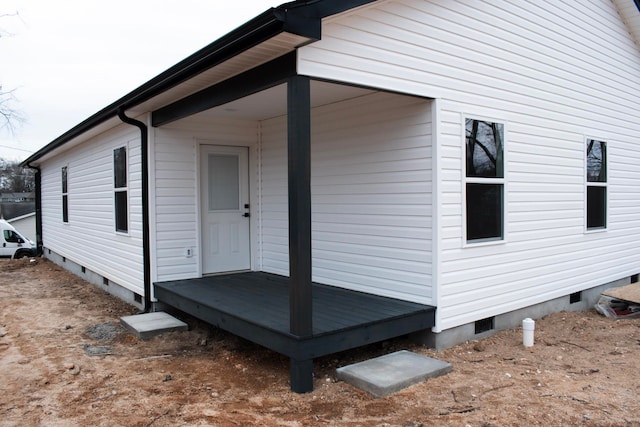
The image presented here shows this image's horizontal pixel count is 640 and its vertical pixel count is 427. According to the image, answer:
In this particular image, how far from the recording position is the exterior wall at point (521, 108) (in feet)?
15.2

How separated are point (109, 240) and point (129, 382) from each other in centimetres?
467

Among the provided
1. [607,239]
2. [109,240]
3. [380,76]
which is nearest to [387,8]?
[380,76]

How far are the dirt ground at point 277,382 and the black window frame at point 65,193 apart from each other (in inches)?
231

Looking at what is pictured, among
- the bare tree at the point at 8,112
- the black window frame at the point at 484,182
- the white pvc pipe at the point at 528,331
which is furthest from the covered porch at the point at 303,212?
the bare tree at the point at 8,112

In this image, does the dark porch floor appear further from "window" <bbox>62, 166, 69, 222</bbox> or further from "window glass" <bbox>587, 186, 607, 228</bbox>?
"window" <bbox>62, 166, 69, 222</bbox>

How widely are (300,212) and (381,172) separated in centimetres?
192

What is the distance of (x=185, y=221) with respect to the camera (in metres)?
6.89

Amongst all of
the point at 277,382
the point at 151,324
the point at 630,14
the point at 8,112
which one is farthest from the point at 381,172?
the point at 8,112

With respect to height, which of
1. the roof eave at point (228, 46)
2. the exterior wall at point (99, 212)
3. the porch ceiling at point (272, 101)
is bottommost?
the exterior wall at point (99, 212)

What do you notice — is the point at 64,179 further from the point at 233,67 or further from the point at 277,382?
the point at 277,382

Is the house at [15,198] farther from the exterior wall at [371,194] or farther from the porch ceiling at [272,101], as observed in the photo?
the exterior wall at [371,194]

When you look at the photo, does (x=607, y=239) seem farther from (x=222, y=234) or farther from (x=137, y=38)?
(x=137, y=38)

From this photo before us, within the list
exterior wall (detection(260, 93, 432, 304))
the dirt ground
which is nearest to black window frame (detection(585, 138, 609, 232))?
the dirt ground

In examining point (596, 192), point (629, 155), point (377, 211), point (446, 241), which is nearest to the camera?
point (446, 241)
